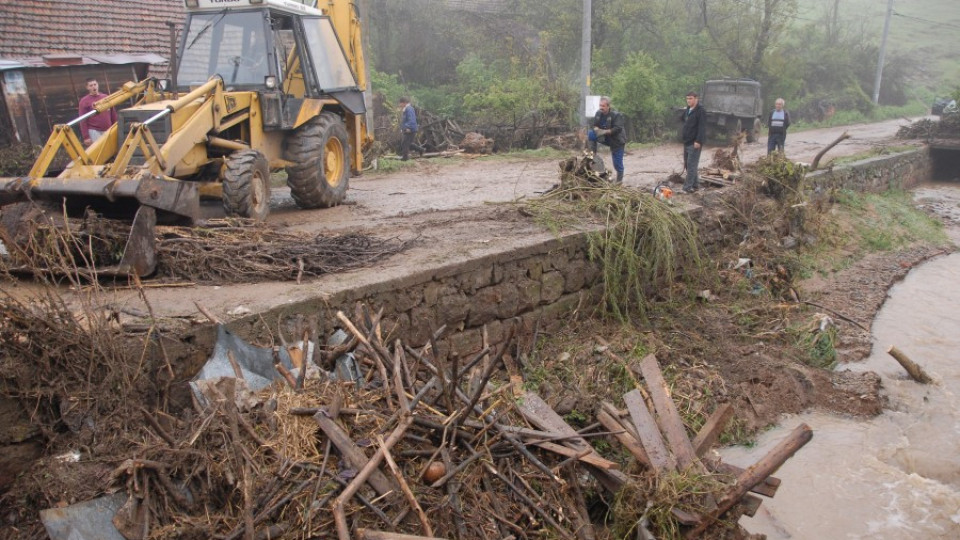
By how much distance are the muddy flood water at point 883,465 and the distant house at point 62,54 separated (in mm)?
12233

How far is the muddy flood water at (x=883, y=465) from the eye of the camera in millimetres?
5699

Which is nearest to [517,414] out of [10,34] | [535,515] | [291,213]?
[535,515]

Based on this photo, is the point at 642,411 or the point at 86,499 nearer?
the point at 86,499

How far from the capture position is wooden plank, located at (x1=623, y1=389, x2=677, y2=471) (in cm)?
442

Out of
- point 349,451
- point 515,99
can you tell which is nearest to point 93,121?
point 349,451

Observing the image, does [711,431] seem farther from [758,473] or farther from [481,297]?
[481,297]

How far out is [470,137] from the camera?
1786 centimetres

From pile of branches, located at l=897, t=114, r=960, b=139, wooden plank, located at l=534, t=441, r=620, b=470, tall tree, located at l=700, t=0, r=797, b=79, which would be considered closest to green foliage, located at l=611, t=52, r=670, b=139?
tall tree, located at l=700, t=0, r=797, b=79

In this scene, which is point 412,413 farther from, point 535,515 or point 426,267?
point 426,267

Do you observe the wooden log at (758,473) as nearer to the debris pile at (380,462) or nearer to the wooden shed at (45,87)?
the debris pile at (380,462)

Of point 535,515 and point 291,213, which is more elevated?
point 291,213

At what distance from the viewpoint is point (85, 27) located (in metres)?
14.2

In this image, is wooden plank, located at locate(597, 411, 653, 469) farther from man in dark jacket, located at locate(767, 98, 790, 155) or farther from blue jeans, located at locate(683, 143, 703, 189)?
man in dark jacket, located at locate(767, 98, 790, 155)

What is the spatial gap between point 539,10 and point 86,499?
26.1m
